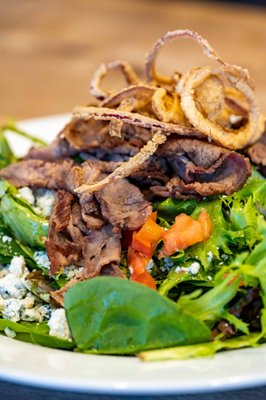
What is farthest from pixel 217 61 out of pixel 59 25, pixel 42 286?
pixel 59 25

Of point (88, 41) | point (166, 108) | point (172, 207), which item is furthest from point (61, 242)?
point (88, 41)

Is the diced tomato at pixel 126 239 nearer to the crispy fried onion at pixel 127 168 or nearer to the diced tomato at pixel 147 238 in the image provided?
the diced tomato at pixel 147 238

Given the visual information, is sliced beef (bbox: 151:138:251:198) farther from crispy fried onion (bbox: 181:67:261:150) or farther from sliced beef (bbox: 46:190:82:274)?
sliced beef (bbox: 46:190:82:274)

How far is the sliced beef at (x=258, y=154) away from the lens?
3145 mm

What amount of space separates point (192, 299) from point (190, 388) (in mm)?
576

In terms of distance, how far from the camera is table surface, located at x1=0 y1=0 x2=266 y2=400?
251 inches

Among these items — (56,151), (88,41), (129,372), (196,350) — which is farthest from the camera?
(88,41)

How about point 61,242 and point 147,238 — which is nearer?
point 147,238

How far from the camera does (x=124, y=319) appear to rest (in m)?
2.48

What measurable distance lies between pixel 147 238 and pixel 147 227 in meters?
0.05

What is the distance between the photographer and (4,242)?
10.3ft

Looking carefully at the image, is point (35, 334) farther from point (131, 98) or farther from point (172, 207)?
point (131, 98)

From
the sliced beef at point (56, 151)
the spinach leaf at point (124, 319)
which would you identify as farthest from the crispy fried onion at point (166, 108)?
the spinach leaf at point (124, 319)

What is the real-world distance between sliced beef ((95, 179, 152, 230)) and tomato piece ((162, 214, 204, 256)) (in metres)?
0.13
